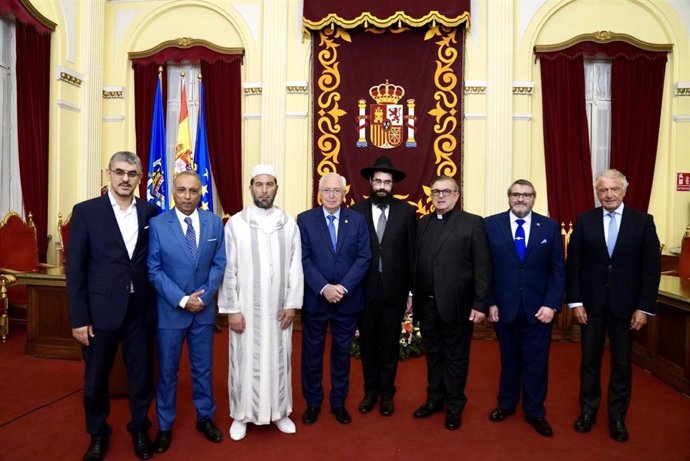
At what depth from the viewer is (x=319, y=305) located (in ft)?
A: 9.07

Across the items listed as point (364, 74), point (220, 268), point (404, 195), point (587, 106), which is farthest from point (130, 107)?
point (587, 106)

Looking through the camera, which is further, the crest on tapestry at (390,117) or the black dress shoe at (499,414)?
the crest on tapestry at (390,117)

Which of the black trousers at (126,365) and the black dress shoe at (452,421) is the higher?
the black trousers at (126,365)

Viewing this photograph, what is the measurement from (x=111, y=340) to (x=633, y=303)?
2.76 meters

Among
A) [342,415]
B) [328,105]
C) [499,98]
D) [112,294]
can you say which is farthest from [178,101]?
[342,415]

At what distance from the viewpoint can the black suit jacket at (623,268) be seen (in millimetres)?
2562

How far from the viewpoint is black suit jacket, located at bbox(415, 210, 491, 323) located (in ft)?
8.94

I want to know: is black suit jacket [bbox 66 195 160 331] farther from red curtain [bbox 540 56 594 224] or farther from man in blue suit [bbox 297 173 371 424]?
red curtain [bbox 540 56 594 224]

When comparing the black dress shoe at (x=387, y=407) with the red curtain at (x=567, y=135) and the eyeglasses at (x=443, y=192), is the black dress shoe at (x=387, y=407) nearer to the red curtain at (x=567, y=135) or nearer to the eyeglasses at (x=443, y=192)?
the eyeglasses at (x=443, y=192)

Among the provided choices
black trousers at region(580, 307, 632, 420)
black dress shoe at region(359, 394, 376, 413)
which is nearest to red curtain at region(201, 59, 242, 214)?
black dress shoe at region(359, 394, 376, 413)

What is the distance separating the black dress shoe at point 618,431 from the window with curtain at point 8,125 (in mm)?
6036

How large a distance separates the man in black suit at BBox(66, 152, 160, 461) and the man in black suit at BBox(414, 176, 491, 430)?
1565 mm

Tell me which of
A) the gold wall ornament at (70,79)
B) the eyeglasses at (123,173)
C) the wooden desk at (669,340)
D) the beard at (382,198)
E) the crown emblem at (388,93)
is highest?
the gold wall ornament at (70,79)

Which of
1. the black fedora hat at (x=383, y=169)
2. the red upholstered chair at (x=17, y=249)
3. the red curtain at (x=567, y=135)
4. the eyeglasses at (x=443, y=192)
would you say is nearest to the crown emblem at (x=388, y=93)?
the red curtain at (x=567, y=135)
